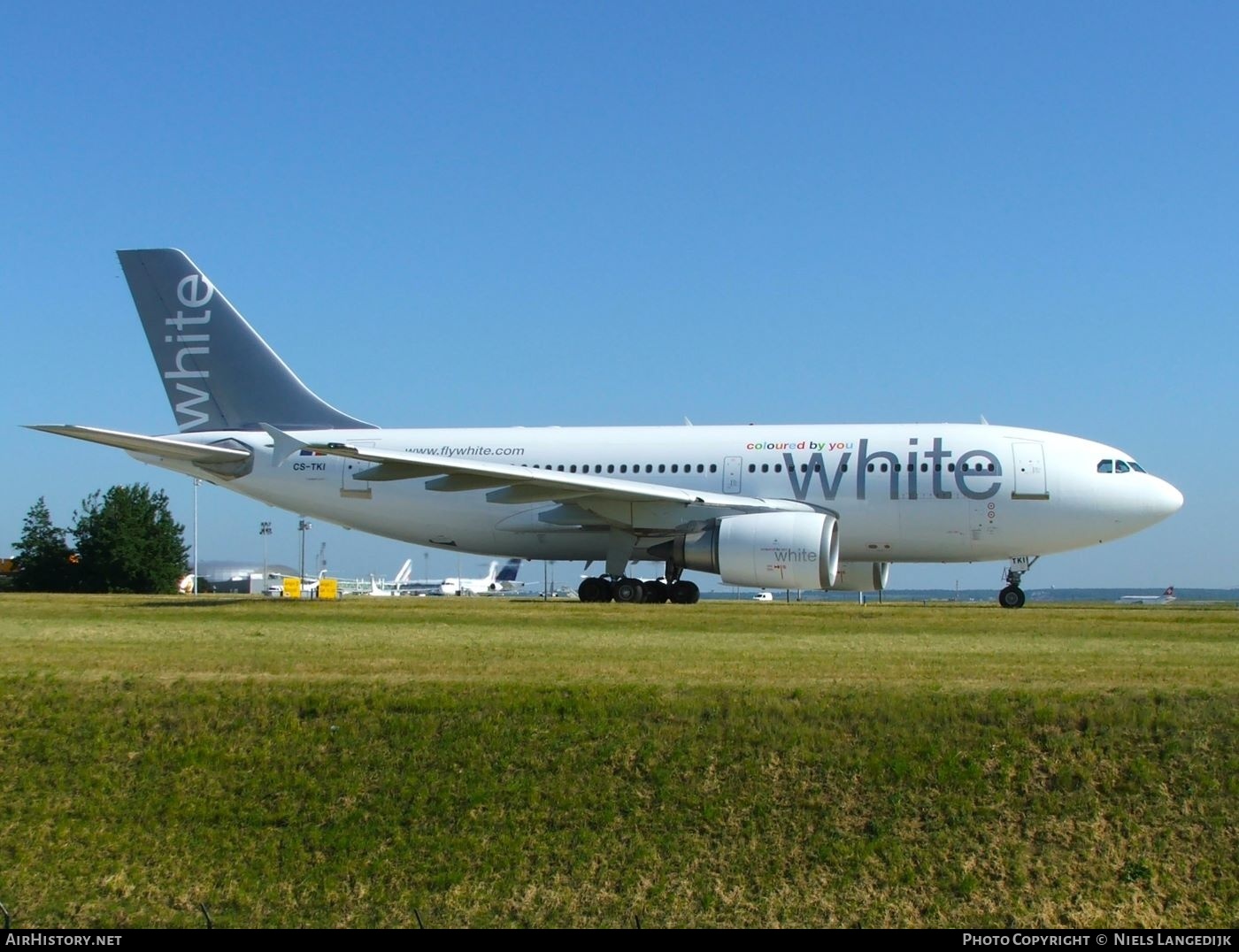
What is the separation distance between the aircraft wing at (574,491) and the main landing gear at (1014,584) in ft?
15.7

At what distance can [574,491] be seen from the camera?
2597 cm

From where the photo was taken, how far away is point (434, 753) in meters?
11.1

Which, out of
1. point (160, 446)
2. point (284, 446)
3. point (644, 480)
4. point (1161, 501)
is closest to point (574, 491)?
point (644, 480)

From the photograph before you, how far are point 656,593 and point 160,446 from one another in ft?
36.7

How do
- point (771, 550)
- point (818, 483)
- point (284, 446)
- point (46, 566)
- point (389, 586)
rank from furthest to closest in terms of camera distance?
1. point (389, 586)
2. point (46, 566)
3. point (818, 483)
4. point (284, 446)
5. point (771, 550)

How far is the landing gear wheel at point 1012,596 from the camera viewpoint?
27.5 metres

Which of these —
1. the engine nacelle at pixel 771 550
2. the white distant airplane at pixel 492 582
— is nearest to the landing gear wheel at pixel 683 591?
the engine nacelle at pixel 771 550

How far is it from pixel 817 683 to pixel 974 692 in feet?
4.91

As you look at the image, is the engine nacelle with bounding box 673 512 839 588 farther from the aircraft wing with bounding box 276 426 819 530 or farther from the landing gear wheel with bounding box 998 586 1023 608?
the landing gear wheel with bounding box 998 586 1023 608

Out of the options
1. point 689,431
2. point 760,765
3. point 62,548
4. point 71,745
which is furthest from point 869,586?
point 62,548

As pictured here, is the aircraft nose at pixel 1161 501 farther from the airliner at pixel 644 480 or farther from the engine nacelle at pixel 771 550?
the engine nacelle at pixel 771 550

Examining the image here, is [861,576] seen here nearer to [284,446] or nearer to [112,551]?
[284,446]

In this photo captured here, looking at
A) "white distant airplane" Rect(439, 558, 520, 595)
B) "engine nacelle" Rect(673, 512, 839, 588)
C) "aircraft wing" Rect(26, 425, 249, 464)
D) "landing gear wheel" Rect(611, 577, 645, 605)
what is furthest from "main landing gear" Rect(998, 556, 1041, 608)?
"white distant airplane" Rect(439, 558, 520, 595)
